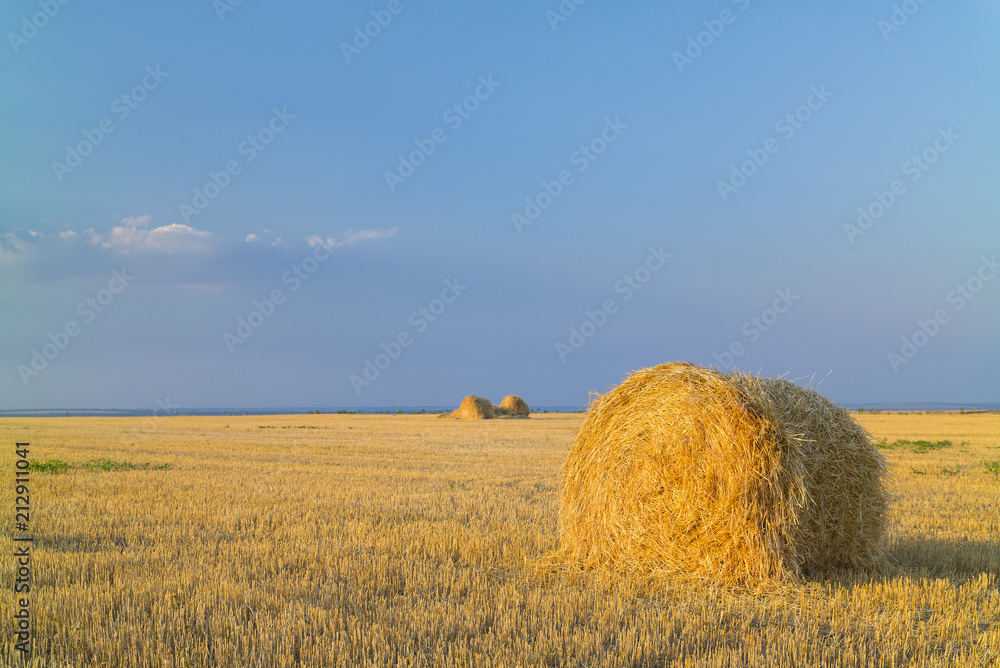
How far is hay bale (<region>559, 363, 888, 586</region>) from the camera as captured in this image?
584 centimetres

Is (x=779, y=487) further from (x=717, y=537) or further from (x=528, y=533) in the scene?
(x=528, y=533)

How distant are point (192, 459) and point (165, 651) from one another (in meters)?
13.8

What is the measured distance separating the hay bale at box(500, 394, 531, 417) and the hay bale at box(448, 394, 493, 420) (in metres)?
5.57

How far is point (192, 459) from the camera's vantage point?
16.7 meters

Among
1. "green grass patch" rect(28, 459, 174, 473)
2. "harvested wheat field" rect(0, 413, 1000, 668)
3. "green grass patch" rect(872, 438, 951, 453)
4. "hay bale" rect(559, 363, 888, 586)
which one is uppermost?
"hay bale" rect(559, 363, 888, 586)

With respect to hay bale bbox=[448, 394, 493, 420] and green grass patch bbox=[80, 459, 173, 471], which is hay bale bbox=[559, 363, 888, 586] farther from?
hay bale bbox=[448, 394, 493, 420]

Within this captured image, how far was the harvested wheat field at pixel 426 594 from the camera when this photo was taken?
14.5 feet

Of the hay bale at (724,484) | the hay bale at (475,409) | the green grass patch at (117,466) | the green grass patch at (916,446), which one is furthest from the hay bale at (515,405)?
Answer: the hay bale at (724,484)

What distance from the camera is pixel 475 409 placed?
51.5m

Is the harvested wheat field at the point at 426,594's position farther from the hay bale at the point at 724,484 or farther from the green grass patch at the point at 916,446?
the green grass patch at the point at 916,446

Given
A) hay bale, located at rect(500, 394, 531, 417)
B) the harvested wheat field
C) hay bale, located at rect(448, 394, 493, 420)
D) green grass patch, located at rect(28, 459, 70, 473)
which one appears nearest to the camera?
the harvested wheat field

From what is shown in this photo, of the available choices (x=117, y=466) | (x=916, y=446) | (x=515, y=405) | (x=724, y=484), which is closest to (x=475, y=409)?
(x=515, y=405)

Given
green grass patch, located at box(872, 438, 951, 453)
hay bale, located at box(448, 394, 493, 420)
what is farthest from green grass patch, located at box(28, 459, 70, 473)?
hay bale, located at box(448, 394, 493, 420)

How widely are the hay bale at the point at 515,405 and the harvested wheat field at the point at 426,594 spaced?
157 ft
